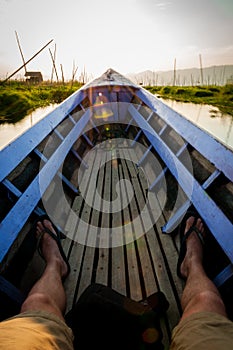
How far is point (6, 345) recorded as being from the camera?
615 mm

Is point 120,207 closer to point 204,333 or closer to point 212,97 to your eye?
point 204,333

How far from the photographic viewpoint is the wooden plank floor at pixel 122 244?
55.3 inches

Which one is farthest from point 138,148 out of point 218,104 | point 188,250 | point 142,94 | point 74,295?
point 218,104

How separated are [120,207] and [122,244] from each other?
1.62ft

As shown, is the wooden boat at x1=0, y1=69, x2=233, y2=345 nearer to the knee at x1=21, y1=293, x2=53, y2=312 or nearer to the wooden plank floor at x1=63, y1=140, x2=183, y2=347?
the wooden plank floor at x1=63, y1=140, x2=183, y2=347

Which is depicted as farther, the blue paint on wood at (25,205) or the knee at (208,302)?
the blue paint on wood at (25,205)

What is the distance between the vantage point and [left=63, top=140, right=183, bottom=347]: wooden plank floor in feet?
4.61

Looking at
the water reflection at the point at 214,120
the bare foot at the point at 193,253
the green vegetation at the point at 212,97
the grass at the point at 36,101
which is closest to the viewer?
the bare foot at the point at 193,253

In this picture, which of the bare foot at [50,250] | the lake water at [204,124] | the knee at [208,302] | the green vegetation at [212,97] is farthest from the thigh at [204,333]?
the green vegetation at [212,97]

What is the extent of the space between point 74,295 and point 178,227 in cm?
90

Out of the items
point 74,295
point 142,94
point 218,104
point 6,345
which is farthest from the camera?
point 218,104

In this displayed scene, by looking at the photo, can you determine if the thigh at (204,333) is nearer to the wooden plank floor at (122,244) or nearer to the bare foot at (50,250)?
the wooden plank floor at (122,244)

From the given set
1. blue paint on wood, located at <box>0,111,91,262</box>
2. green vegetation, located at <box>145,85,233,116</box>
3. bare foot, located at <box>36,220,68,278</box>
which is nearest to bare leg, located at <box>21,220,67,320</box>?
bare foot, located at <box>36,220,68,278</box>

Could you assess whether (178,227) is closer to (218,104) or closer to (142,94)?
(142,94)
